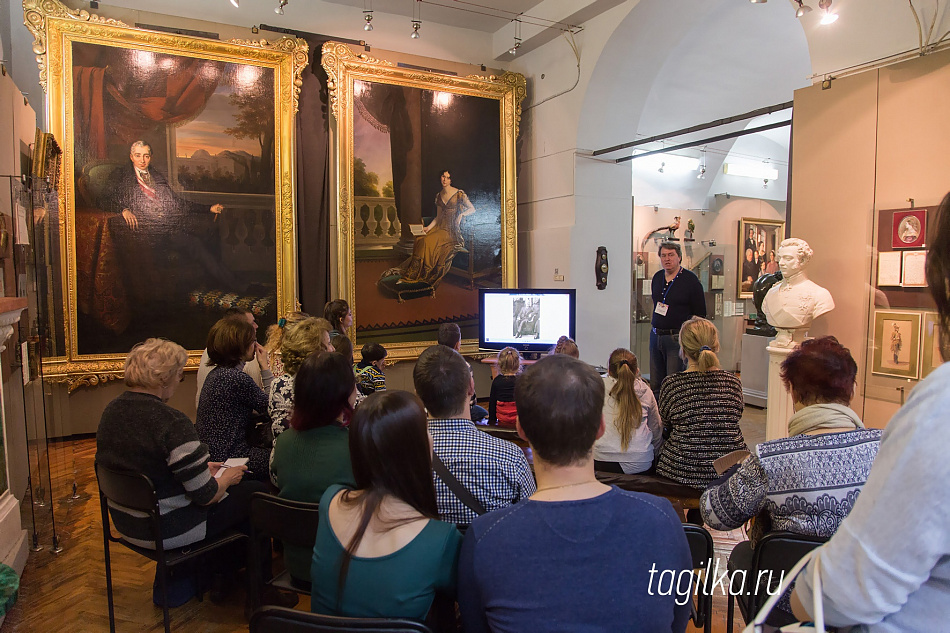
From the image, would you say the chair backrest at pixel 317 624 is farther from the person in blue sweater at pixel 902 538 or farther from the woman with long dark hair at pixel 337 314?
the woman with long dark hair at pixel 337 314

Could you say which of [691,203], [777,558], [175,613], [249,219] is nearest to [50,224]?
[249,219]

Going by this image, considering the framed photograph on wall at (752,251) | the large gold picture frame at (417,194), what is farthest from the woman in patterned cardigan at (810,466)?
the framed photograph on wall at (752,251)

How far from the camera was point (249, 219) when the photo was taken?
631cm

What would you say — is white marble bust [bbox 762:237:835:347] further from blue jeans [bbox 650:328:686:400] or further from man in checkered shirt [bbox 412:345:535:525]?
man in checkered shirt [bbox 412:345:535:525]

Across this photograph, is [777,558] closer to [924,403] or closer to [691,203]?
[924,403]

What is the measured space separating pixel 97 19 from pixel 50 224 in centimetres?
260

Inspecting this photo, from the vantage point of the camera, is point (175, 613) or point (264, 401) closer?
point (175, 613)

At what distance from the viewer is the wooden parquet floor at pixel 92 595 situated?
2.74 meters

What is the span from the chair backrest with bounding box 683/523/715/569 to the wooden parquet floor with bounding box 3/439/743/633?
1.01 meters

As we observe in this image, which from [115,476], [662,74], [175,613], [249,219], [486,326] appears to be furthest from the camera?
[662,74]

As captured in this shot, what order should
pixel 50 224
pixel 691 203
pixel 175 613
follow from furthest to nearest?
pixel 691 203 < pixel 50 224 < pixel 175 613

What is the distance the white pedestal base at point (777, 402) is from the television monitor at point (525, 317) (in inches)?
97.1

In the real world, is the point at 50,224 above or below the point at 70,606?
above

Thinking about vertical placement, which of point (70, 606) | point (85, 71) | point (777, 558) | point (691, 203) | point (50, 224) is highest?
point (85, 71)
